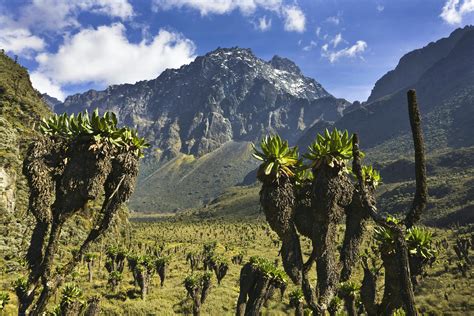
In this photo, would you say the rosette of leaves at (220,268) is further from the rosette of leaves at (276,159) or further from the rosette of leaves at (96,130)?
the rosette of leaves at (276,159)

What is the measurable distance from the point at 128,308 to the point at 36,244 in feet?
80.2

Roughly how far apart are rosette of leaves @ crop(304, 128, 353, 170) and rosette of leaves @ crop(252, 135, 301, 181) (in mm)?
688

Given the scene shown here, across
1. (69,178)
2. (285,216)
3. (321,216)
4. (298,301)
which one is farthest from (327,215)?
(298,301)

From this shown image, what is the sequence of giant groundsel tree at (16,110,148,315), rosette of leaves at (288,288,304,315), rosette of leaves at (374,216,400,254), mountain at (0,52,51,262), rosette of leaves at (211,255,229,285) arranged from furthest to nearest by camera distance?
rosette of leaves at (211,255,229,285) < mountain at (0,52,51,262) < rosette of leaves at (288,288,304,315) < giant groundsel tree at (16,110,148,315) < rosette of leaves at (374,216,400,254)

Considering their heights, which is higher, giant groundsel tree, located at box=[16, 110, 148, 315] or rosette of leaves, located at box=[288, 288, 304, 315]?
giant groundsel tree, located at box=[16, 110, 148, 315]

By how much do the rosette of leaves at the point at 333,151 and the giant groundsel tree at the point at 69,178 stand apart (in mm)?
5933

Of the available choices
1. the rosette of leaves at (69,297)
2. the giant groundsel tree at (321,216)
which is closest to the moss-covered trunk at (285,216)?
the giant groundsel tree at (321,216)

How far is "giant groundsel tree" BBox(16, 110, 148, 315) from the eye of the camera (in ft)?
34.4

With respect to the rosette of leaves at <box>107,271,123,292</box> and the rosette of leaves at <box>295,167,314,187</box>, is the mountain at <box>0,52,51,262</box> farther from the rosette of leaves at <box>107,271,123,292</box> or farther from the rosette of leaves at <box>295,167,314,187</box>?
the rosette of leaves at <box>295,167,314,187</box>

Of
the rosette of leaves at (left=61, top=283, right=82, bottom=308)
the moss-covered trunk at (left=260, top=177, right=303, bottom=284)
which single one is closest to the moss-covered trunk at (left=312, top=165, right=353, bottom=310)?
the moss-covered trunk at (left=260, top=177, right=303, bottom=284)

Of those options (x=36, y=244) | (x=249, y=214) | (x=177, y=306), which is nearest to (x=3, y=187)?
(x=177, y=306)

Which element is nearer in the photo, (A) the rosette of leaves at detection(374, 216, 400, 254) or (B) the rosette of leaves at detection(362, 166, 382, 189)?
(A) the rosette of leaves at detection(374, 216, 400, 254)

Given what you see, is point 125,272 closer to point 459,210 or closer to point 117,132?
point 117,132

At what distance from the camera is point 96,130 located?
11219 mm
